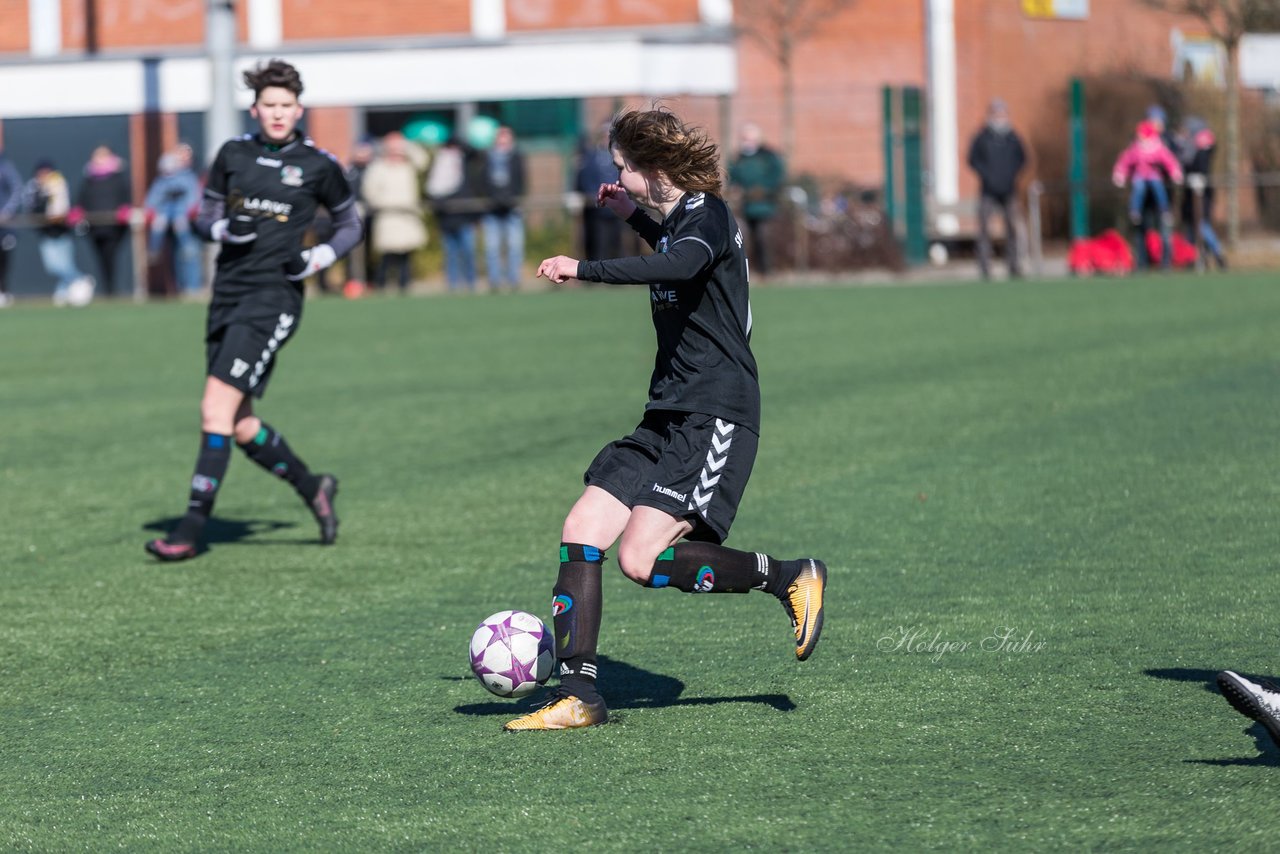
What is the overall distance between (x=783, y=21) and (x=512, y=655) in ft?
97.9

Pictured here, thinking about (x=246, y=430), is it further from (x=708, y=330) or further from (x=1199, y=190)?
(x=1199, y=190)

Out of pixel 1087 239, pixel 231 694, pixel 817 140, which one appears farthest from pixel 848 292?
pixel 231 694

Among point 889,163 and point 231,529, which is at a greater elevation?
point 889,163

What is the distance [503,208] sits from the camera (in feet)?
84.9

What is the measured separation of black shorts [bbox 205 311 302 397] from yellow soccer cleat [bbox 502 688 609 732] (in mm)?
3544

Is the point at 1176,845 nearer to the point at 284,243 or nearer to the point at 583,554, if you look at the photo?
the point at 583,554

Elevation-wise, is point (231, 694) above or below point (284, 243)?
below

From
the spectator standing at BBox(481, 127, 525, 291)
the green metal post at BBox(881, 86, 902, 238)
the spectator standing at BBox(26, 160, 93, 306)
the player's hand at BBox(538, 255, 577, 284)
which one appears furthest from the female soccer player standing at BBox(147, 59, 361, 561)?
the green metal post at BBox(881, 86, 902, 238)

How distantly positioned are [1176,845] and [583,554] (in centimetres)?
190

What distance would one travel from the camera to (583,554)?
5.40 meters

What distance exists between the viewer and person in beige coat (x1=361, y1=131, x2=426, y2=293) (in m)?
25.8

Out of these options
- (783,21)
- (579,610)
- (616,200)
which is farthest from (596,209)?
(579,610)

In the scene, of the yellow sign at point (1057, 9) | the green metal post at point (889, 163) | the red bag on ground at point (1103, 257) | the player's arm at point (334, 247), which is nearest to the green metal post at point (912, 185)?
the green metal post at point (889, 163)

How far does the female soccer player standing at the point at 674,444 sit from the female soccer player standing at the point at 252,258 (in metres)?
3.34
